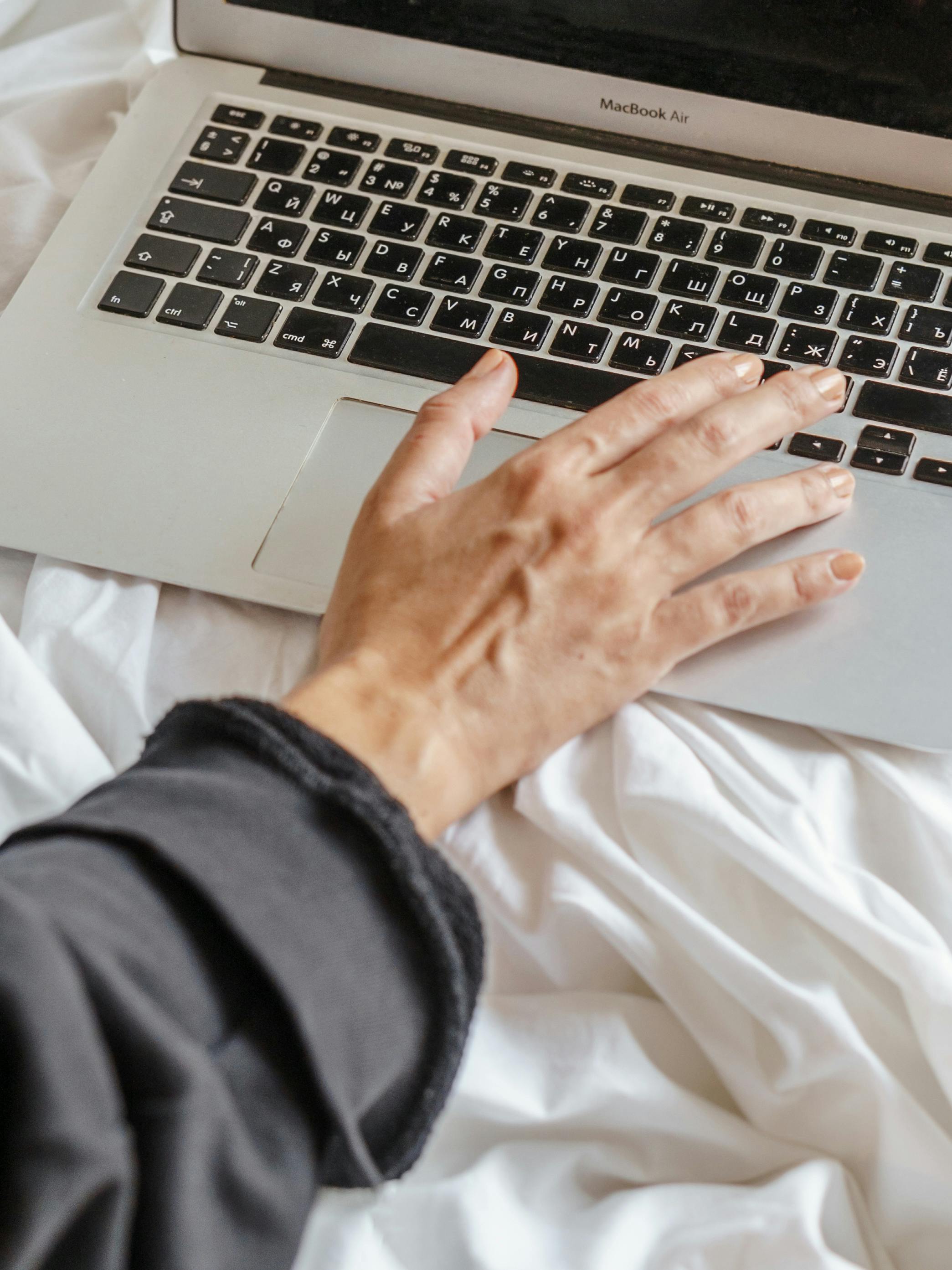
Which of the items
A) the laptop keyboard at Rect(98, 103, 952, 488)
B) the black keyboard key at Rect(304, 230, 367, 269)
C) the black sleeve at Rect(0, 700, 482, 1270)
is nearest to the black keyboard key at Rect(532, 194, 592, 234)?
the laptop keyboard at Rect(98, 103, 952, 488)

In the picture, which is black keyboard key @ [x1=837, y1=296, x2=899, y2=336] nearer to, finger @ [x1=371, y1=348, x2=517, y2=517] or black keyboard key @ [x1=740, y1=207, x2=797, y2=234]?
black keyboard key @ [x1=740, y1=207, x2=797, y2=234]

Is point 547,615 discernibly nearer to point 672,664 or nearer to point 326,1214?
point 672,664

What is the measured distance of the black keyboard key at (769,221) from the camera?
69 centimetres

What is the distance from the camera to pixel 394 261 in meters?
0.68

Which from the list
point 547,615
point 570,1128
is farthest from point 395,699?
point 570,1128

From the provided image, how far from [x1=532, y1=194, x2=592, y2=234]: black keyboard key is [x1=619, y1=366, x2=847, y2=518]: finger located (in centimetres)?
17

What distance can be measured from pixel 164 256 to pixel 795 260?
1.16ft

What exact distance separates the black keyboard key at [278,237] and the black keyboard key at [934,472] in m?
0.36

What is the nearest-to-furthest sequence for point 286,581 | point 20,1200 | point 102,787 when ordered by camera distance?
point 20,1200, point 102,787, point 286,581

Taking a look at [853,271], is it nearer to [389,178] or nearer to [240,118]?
[389,178]

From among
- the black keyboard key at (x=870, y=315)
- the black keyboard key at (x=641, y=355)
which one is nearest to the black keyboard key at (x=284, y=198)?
the black keyboard key at (x=641, y=355)

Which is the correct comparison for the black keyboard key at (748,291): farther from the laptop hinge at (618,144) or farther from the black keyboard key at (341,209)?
the black keyboard key at (341,209)

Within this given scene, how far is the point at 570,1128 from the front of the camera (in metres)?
0.49

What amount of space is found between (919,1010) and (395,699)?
0.24 meters
